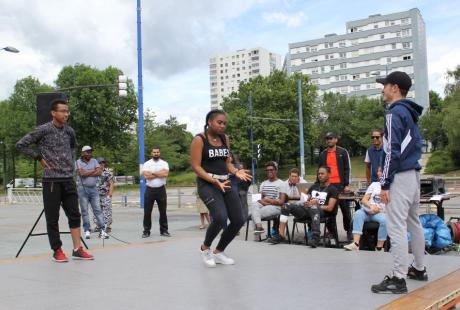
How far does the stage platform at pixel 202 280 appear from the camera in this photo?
4.54 meters

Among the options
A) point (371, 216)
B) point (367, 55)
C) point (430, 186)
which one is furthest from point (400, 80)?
point (367, 55)

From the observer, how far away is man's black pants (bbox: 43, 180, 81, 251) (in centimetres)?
658

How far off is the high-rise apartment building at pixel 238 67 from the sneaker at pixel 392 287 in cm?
18058

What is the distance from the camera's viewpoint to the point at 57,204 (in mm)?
6613

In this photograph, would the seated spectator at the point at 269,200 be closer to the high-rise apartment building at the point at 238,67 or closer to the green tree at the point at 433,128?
the green tree at the point at 433,128

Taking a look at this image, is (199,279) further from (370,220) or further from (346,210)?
(346,210)

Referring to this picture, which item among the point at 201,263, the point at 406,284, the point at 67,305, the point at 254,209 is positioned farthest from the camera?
the point at 254,209

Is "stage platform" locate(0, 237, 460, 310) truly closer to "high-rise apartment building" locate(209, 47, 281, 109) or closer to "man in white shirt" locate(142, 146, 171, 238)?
"man in white shirt" locate(142, 146, 171, 238)

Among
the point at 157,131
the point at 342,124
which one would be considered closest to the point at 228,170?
the point at 157,131

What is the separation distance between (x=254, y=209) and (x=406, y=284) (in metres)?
4.23

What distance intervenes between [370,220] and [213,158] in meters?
2.92

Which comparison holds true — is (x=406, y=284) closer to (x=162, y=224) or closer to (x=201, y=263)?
(x=201, y=263)

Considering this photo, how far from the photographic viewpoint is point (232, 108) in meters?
63.6

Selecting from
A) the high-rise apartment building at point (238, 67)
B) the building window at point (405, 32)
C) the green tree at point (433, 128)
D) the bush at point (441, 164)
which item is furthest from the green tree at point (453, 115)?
the high-rise apartment building at point (238, 67)
